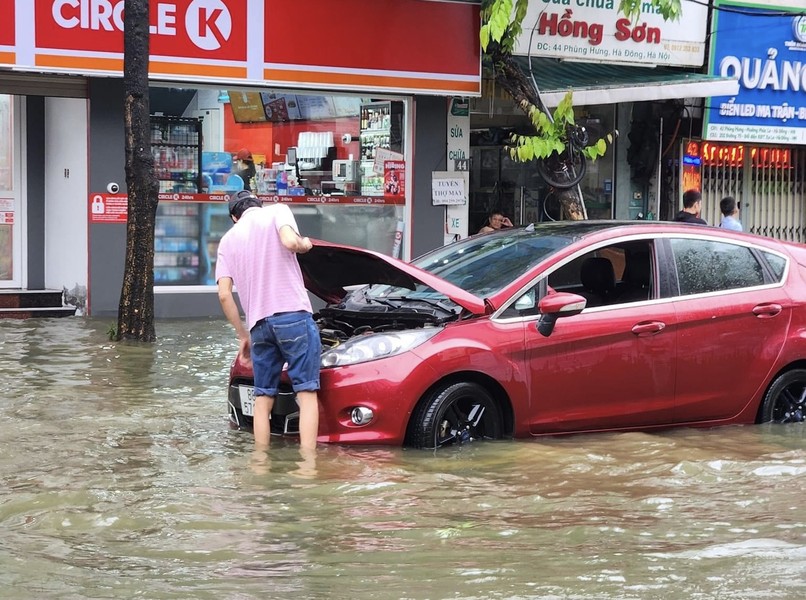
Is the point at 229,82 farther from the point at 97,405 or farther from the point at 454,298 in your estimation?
the point at 454,298

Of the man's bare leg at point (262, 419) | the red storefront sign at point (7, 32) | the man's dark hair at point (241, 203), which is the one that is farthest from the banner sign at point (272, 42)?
the man's bare leg at point (262, 419)

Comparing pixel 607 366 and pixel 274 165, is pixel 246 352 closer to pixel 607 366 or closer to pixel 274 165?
pixel 607 366

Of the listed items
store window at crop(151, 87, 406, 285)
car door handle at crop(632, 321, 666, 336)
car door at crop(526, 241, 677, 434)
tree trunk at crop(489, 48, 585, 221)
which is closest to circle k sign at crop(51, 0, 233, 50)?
store window at crop(151, 87, 406, 285)

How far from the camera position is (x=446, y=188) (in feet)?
50.0

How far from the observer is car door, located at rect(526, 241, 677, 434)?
705 cm

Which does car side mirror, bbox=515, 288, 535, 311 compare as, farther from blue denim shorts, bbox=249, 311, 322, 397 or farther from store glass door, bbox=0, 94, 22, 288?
store glass door, bbox=0, 94, 22, 288

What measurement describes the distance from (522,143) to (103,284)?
5441 mm

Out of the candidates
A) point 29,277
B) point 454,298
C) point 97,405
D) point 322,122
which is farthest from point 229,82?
point 454,298

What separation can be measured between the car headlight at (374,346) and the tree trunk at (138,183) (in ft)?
16.4

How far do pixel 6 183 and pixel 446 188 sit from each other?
5.70m

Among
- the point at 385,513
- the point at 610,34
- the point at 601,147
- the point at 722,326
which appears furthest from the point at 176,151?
the point at 385,513

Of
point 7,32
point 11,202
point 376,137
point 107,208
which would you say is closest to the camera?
point 7,32

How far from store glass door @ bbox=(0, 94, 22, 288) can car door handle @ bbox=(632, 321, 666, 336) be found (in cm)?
944

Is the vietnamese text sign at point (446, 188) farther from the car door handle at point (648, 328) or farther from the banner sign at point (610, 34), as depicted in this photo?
the car door handle at point (648, 328)
